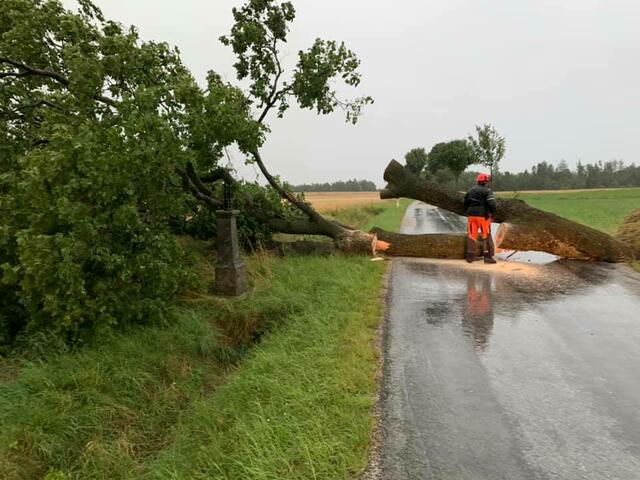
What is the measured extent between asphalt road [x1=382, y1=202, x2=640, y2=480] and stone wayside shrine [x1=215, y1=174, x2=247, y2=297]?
9.52 feet

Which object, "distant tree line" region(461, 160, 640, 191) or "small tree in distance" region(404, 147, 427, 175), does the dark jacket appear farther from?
"distant tree line" region(461, 160, 640, 191)

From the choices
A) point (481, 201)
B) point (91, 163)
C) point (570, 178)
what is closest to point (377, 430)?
point (91, 163)

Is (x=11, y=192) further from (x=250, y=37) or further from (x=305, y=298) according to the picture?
(x=250, y=37)

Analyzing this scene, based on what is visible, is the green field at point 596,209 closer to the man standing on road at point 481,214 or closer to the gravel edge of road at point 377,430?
the man standing on road at point 481,214

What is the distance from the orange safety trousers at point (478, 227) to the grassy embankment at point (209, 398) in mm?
3475

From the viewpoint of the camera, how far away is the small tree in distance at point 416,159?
2166 inches

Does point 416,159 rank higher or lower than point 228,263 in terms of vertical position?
higher

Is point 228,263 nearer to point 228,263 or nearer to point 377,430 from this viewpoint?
point 228,263

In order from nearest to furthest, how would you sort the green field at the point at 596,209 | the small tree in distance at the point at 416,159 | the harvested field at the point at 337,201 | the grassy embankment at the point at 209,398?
1. the grassy embankment at the point at 209,398
2. the green field at the point at 596,209
3. the harvested field at the point at 337,201
4. the small tree in distance at the point at 416,159

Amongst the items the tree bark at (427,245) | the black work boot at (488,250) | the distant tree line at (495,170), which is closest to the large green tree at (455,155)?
the distant tree line at (495,170)

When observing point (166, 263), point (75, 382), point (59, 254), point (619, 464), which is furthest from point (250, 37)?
point (619, 464)

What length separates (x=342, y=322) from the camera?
500 cm

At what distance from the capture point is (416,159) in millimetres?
55344

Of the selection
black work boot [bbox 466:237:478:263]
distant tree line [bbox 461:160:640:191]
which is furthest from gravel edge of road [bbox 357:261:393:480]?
distant tree line [bbox 461:160:640:191]
